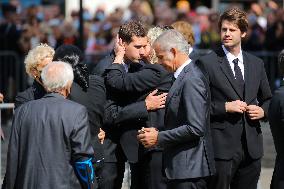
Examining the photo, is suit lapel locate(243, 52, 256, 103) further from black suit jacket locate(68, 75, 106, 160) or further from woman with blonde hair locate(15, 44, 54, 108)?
woman with blonde hair locate(15, 44, 54, 108)

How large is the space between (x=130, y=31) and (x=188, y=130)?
1627 millimetres

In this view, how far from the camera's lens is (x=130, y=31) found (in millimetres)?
9375

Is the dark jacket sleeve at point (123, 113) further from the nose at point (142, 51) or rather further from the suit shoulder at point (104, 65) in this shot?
the nose at point (142, 51)

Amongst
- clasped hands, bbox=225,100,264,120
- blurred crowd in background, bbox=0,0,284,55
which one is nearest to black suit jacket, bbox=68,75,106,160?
clasped hands, bbox=225,100,264,120

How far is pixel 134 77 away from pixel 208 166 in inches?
52.5

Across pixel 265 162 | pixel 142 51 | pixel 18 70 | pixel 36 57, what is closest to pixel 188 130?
pixel 142 51

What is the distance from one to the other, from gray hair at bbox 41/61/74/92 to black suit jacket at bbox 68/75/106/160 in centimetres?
69

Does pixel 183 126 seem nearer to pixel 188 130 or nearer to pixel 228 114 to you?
pixel 188 130

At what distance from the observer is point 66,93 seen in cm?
805

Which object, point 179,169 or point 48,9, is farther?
point 48,9

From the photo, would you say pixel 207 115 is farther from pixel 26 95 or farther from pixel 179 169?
pixel 26 95

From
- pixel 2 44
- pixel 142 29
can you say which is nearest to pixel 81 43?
pixel 2 44

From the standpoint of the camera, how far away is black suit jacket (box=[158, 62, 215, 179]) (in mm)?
8078

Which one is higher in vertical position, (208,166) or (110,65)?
(110,65)
